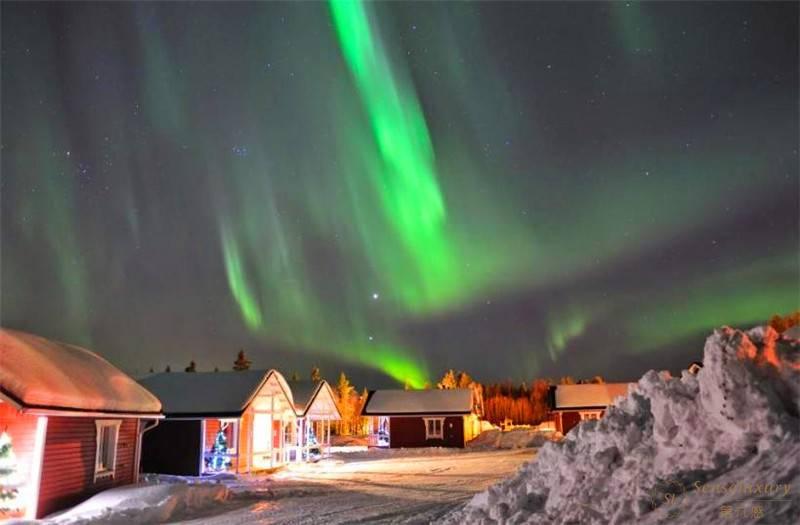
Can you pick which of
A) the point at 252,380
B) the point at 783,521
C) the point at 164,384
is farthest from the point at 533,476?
the point at 164,384

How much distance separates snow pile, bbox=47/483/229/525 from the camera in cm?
1409

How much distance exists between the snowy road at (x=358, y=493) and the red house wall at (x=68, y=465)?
12.1 ft

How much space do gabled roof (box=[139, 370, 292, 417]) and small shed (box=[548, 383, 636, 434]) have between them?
28.1 m

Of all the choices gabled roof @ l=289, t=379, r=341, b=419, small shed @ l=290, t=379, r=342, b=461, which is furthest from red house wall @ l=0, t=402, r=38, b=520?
gabled roof @ l=289, t=379, r=341, b=419

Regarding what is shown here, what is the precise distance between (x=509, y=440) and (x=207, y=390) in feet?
84.5

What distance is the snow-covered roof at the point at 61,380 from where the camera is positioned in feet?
46.9

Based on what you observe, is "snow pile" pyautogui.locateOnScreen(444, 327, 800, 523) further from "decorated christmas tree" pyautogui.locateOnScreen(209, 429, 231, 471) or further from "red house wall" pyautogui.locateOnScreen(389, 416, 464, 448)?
"red house wall" pyautogui.locateOnScreen(389, 416, 464, 448)

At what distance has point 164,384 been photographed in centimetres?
2900

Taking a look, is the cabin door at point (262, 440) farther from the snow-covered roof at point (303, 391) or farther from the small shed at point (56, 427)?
the small shed at point (56, 427)

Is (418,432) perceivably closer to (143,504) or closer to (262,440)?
(262,440)

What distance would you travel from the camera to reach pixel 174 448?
86.4 ft

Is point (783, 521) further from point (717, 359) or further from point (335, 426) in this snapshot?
point (335, 426)

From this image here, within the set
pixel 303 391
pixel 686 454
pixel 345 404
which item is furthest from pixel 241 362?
pixel 345 404

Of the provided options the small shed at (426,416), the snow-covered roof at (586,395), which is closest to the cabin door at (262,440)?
the small shed at (426,416)
